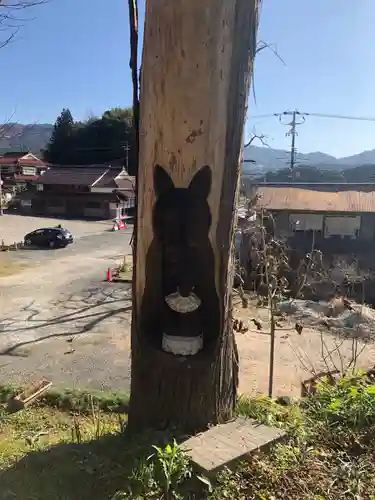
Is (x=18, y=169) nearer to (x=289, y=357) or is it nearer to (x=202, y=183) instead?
(x=289, y=357)

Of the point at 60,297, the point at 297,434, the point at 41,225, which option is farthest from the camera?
the point at 41,225

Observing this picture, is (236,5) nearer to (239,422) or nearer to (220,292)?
(220,292)

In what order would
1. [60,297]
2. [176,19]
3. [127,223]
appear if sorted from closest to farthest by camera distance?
1. [176,19]
2. [60,297]
3. [127,223]

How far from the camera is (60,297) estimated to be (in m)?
15.1

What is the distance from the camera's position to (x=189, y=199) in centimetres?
262

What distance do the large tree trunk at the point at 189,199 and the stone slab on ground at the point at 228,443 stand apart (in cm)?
13

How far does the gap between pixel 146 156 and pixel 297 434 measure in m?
1.92

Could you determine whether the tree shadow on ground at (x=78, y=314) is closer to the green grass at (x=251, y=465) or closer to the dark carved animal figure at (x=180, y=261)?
the green grass at (x=251, y=465)

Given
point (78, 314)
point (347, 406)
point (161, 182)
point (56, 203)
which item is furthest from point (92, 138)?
point (347, 406)

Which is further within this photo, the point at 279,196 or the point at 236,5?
the point at 279,196

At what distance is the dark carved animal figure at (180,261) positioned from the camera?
2.61m

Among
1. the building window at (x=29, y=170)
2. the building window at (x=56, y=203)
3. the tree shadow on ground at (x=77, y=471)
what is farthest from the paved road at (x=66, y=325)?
the building window at (x=29, y=170)

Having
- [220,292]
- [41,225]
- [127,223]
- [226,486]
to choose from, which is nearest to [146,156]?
[220,292]

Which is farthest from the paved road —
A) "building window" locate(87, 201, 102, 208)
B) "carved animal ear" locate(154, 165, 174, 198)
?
"building window" locate(87, 201, 102, 208)
